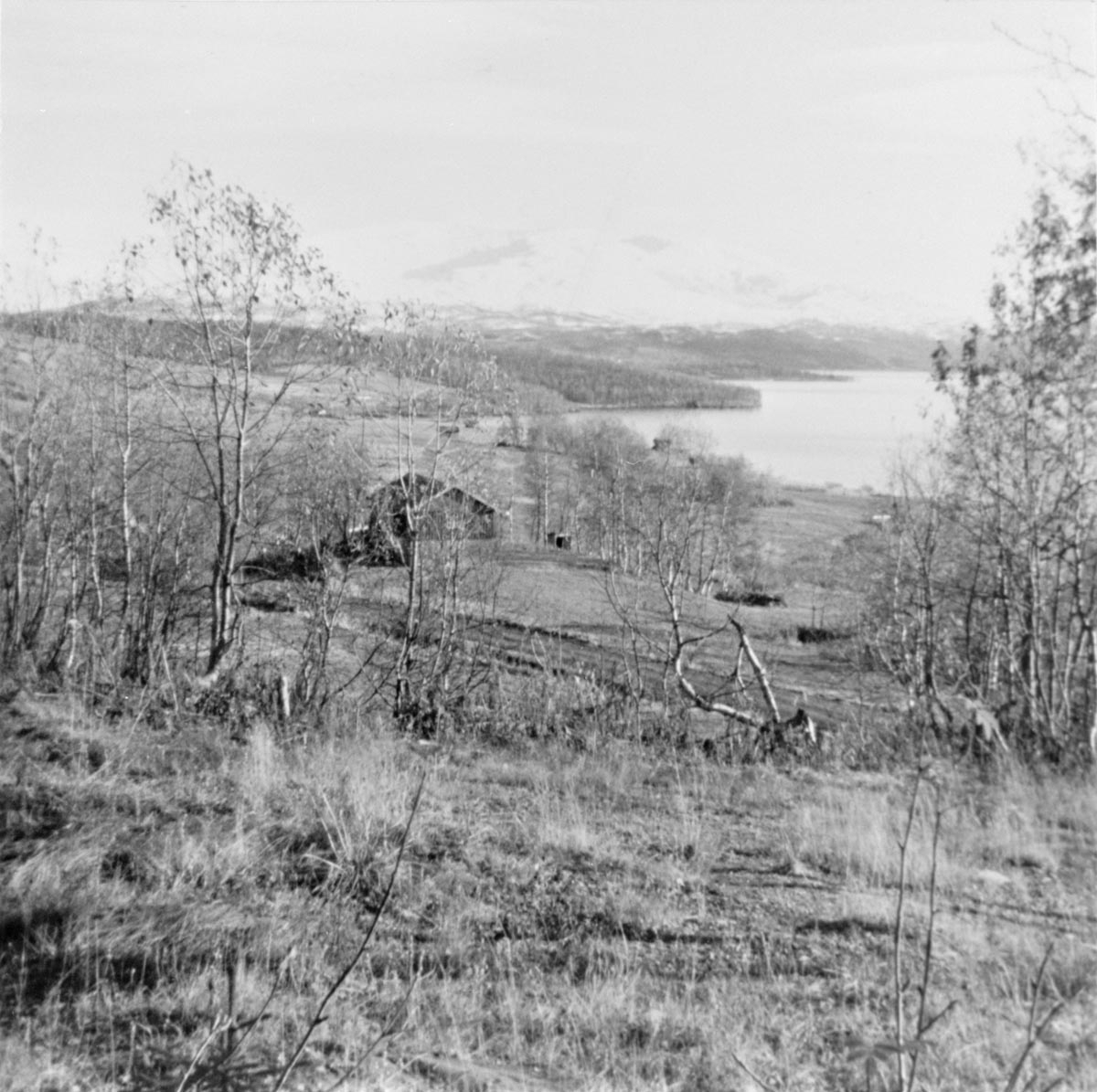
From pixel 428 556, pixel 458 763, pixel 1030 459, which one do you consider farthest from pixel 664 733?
pixel 428 556

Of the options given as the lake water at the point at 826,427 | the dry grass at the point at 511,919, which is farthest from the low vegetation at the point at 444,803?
the lake water at the point at 826,427

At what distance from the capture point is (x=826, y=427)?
66.1m

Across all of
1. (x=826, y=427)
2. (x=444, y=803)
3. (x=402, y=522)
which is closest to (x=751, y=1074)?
(x=444, y=803)

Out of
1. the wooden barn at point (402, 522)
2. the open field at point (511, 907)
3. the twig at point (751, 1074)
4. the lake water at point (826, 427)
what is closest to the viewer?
the twig at point (751, 1074)

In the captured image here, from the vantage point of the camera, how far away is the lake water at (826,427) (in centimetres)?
2292

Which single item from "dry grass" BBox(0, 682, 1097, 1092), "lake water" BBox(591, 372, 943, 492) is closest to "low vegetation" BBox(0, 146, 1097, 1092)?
"dry grass" BBox(0, 682, 1097, 1092)

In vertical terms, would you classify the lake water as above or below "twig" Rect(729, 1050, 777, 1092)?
above

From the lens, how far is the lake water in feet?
75.2

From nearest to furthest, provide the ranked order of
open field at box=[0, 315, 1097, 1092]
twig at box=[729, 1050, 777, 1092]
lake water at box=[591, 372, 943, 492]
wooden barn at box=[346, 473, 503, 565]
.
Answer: twig at box=[729, 1050, 777, 1092], open field at box=[0, 315, 1097, 1092], wooden barn at box=[346, 473, 503, 565], lake water at box=[591, 372, 943, 492]

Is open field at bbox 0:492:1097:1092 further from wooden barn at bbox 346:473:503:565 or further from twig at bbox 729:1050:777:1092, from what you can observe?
wooden barn at bbox 346:473:503:565

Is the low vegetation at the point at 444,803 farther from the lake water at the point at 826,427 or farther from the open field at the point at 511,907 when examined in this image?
the lake water at the point at 826,427

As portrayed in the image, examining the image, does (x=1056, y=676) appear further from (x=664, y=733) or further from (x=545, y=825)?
(x=545, y=825)

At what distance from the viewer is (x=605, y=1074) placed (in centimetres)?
278

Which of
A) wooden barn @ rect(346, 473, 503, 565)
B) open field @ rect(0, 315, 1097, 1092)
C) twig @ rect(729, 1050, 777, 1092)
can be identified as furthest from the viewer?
wooden barn @ rect(346, 473, 503, 565)
